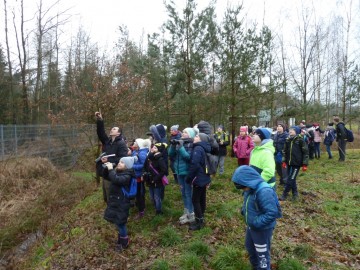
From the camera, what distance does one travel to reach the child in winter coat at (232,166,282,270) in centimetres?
338

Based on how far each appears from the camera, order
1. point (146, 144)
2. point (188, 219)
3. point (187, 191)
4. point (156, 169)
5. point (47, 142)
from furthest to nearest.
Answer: point (47, 142) < point (146, 144) < point (156, 169) < point (188, 219) < point (187, 191)

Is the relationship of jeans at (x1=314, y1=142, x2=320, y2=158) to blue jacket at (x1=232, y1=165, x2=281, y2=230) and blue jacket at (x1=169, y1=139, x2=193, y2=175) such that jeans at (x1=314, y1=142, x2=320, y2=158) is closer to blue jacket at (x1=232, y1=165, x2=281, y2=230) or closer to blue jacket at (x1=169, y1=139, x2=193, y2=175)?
blue jacket at (x1=169, y1=139, x2=193, y2=175)

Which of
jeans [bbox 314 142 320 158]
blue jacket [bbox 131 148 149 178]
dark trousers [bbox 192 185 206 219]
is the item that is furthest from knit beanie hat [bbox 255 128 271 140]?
jeans [bbox 314 142 320 158]

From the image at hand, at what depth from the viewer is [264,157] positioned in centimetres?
448

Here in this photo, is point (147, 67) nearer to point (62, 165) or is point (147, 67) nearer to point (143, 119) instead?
point (143, 119)

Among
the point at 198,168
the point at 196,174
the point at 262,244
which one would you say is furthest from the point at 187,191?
the point at 262,244

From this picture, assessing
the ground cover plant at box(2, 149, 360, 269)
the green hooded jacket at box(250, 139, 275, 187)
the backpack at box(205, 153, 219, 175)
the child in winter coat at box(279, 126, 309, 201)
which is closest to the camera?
the green hooded jacket at box(250, 139, 275, 187)

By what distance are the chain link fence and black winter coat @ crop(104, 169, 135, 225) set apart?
5.92 meters

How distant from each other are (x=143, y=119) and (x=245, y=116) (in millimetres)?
5182

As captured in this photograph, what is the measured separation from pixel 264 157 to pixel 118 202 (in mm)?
2483

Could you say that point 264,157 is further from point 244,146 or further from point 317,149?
point 317,149

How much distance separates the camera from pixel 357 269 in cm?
431

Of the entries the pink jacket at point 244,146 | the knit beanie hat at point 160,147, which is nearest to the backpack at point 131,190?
the knit beanie hat at point 160,147

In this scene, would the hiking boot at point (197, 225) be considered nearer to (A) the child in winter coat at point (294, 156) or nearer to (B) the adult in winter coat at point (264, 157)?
(B) the adult in winter coat at point (264, 157)
